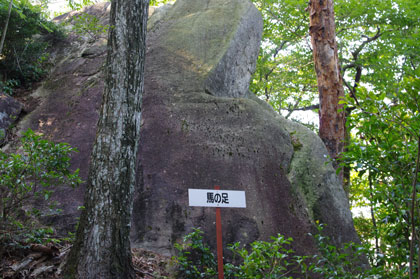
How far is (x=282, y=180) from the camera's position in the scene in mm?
6609

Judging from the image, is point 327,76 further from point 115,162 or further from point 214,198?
point 115,162

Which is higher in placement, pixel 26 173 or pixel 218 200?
pixel 26 173

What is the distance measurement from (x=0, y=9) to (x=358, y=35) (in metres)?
11.2

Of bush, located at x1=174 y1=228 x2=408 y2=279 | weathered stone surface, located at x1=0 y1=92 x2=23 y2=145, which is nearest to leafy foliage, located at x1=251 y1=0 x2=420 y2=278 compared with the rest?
bush, located at x1=174 y1=228 x2=408 y2=279

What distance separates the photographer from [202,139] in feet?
21.5

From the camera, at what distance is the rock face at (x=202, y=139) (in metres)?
5.77

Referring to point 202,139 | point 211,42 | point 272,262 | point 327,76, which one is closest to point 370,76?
point 327,76

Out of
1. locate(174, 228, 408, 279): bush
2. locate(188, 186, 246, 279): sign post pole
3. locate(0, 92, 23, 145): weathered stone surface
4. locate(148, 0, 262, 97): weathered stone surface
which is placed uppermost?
locate(148, 0, 262, 97): weathered stone surface

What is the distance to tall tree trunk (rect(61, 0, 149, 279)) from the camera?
12.6ft

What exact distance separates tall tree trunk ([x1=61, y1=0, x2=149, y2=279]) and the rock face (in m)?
1.53

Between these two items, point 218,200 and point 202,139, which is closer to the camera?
point 218,200

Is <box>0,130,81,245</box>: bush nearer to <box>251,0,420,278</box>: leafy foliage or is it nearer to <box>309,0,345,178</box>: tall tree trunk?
<box>251,0,420,278</box>: leafy foliage

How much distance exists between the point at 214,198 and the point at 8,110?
5000mm

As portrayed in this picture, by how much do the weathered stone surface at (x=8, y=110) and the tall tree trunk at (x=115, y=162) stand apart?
3.83 m
